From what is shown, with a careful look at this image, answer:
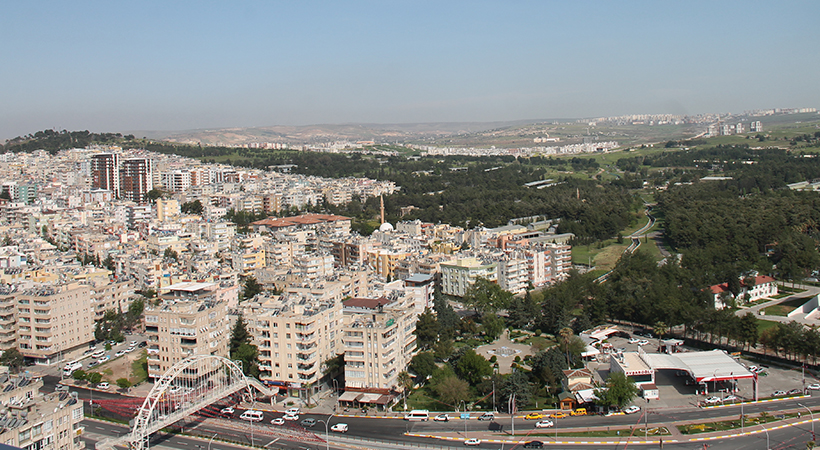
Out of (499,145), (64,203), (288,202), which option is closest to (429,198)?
(288,202)

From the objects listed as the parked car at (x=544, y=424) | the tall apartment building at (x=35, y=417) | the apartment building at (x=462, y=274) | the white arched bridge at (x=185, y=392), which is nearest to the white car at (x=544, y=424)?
the parked car at (x=544, y=424)

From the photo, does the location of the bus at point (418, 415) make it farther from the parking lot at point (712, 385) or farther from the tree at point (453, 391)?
the parking lot at point (712, 385)

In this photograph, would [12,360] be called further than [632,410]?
Yes

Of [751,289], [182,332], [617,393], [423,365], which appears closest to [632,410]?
[617,393]

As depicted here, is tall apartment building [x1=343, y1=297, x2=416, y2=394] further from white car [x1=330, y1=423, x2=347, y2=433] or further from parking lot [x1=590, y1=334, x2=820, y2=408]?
parking lot [x1=590, y1=334, x2=820, y2=408]

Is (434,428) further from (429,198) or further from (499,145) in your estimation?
(499,145)

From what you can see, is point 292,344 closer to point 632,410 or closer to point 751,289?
point 632,410
